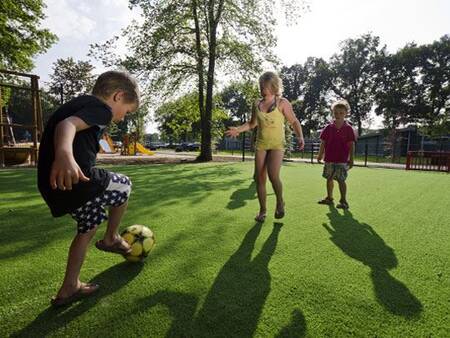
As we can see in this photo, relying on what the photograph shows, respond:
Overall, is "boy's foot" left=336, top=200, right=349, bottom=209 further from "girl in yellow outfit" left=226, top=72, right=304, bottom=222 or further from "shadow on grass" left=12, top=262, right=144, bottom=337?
"shadow on grass" left=12, top=262, right=144, bottom=337

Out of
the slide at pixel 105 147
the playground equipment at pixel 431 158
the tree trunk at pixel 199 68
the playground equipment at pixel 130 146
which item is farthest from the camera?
the slide at pixel 105 147

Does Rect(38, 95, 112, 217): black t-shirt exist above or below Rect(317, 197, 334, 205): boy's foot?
above

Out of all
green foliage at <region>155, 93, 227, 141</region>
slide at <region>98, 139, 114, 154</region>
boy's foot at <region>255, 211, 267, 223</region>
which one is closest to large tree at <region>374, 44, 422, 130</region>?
green foliage at <region>155, 93, 227, 141</region>

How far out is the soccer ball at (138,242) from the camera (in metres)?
2.66

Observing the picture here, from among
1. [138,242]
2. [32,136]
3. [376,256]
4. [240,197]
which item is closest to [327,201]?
[240,197]

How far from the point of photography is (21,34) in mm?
21344

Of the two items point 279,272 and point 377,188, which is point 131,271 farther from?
point 377,188

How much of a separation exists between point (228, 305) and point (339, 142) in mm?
4671

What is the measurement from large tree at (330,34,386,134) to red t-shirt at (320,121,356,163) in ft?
172

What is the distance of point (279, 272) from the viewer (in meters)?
2.58

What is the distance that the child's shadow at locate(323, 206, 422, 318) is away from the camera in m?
2.11

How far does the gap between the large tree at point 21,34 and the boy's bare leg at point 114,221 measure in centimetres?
2385

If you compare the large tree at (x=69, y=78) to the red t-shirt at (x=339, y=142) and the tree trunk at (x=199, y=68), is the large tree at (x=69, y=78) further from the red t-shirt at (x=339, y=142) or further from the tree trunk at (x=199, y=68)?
the red t-shirt at (x=339, y=142)

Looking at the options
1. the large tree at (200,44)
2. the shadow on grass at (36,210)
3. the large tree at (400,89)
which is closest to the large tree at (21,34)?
the large tree at (200,44)
